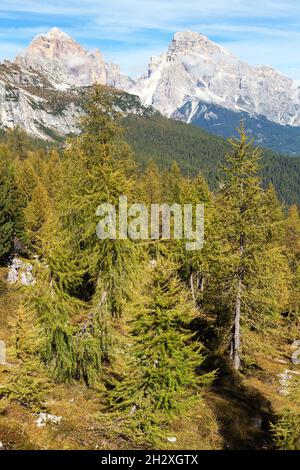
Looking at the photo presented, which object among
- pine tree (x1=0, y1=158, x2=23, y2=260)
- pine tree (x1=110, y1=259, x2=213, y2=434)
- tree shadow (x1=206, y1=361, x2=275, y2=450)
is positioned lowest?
tree shadow (x1=206, y1=361, x2=275, y2=450)

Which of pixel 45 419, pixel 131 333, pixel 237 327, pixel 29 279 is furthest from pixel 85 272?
pixel 237 327

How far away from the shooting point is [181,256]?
37.3 meters

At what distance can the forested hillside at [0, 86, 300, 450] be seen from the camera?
15328 millimetres

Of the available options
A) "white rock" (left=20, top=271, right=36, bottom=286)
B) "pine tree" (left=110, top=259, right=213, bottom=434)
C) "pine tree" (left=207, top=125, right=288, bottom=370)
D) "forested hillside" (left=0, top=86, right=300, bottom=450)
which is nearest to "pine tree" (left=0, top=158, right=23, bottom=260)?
"white rock" (left=20, top=271, right=36, bottom=286)

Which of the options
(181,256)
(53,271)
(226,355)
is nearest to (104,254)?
(53,271)

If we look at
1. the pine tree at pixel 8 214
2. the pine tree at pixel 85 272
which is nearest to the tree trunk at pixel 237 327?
the pine tree at pixel 85 272

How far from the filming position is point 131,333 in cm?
1644

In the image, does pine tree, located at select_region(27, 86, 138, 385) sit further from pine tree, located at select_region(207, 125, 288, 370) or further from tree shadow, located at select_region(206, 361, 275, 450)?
pine tree, located at select_region(207, 125, 288, 370)

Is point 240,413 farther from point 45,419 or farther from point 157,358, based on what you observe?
point 45,419

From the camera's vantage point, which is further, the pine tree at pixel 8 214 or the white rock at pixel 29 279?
the pine tree at pixel 8 214

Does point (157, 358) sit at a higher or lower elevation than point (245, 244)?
lower

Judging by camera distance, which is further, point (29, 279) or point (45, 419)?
point (29, 279)

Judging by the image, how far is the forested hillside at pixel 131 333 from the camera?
15328 millimetres

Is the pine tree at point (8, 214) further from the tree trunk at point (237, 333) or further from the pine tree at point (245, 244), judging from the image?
the tree trunk at point (237, 333)
